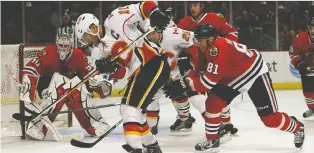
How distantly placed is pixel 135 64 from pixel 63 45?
0.97 meters

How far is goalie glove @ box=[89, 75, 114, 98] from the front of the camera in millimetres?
3977

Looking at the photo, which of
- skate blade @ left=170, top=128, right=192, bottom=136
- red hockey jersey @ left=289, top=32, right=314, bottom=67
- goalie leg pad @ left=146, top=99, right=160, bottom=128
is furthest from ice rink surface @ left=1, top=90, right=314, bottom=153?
red hockey jersey @ left=289, top=32, right=314, bottom=67

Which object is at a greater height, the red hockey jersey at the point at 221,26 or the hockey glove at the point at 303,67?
the red hockey jersey at the point at 221,26

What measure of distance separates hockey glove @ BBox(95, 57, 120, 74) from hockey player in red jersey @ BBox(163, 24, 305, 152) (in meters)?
0.35

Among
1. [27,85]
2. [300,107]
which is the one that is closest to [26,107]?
[27,85]

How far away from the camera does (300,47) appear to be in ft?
15.7

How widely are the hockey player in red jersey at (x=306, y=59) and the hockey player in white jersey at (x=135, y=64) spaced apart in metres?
1.93

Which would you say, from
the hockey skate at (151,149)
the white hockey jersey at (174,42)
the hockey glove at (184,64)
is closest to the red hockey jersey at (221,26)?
the white hockey jersey at (174,42)

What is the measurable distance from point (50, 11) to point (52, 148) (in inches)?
185

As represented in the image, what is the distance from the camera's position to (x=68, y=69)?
13.4 feet

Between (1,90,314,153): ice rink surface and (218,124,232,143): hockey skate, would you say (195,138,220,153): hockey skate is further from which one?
(218,124,232,143): hockey skate

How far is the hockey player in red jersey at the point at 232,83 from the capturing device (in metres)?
3.20

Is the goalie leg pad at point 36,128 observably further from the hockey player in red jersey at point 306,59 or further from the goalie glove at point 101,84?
the hockey player in red jersey at point 306,59


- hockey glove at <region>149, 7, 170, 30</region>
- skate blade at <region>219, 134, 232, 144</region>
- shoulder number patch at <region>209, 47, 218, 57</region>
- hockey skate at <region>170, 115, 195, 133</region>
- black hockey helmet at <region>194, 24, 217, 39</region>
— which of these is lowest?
hockey skate at <region>170, 115, 195, 133</region>
